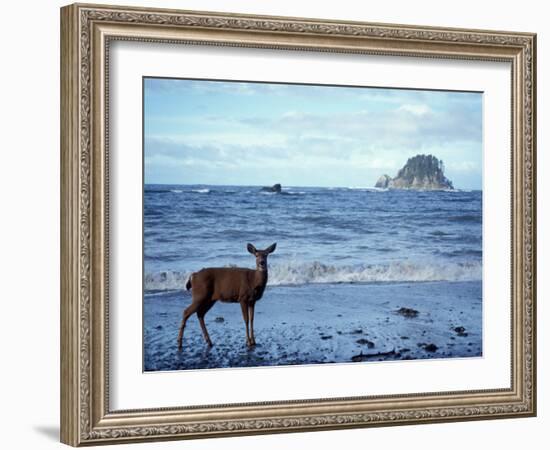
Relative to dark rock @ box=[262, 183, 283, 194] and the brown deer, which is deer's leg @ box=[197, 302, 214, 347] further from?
dark rock @ box=[262, 183, 283, 194]

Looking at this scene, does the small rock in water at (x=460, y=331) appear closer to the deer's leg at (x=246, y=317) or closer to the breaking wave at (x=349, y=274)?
the breaking wave at (x=349, y=274)

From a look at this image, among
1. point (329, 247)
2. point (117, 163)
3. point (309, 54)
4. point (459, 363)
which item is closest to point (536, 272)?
point (459, 363)

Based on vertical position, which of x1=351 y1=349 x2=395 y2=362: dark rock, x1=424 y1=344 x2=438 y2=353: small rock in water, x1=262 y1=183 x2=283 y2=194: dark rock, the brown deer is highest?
x1=262 y1=183 x2=283 y2=194: dark rock

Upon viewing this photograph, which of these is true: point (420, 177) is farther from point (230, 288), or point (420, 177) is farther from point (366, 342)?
point (230, 288)

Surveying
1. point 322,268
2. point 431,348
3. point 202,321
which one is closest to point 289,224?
point 322,268

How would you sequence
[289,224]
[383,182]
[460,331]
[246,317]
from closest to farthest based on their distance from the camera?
[246,317], [289,224], [383,182], [460,331]

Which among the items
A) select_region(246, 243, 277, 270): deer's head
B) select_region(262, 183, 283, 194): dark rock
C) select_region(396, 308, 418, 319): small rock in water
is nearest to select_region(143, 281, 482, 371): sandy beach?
select_region(396, 308, 418, 319): small rock in water
